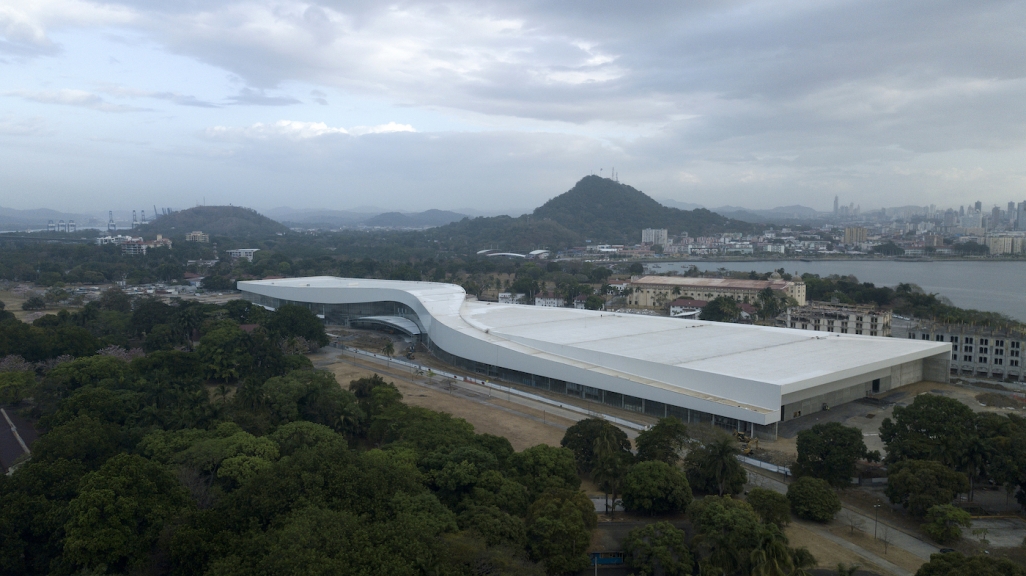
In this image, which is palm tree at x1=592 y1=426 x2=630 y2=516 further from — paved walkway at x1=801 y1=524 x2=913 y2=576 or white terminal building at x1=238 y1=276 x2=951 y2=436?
white terminal building at x1=238 y1=276 x2=951 y2=436

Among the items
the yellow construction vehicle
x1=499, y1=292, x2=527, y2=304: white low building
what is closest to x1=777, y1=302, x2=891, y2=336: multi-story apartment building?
the yellow construction vehicle

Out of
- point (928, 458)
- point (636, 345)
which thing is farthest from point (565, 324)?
point (928, 458)

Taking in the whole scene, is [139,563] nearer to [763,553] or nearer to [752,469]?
[763,553]

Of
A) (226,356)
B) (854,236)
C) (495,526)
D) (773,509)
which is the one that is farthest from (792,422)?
(854,236)

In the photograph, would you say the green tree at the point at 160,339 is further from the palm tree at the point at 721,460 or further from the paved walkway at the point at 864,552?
the paved walkway at the point at 864,552

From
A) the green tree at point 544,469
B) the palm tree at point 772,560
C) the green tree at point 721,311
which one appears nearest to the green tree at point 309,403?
the green tree at point 544,469

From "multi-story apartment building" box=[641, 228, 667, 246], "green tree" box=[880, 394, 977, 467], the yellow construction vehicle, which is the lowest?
the yellow construction vehicle
